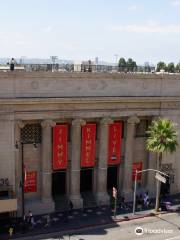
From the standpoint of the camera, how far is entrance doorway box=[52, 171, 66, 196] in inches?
1738

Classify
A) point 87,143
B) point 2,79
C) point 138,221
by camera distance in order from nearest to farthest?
point 2,79
point 138,221
point 87,143

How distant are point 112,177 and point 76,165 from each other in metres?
6.36

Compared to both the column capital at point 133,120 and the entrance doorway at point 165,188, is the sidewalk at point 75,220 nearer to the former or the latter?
the entrance doorway at point 165,188

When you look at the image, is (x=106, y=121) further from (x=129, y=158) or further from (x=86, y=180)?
(x=86, y=180)

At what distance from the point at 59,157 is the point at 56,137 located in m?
2.47

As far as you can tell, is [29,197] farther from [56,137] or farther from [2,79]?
[2,79]

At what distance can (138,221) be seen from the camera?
Answer: 1613 inches

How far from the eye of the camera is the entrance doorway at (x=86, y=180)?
45406 millimetres

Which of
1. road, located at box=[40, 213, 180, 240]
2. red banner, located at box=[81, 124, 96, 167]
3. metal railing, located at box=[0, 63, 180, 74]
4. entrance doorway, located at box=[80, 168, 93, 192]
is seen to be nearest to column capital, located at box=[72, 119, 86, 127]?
red banner, located at box=[81, 124, 96, 167]

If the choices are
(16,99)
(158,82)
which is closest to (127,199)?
(158,82)

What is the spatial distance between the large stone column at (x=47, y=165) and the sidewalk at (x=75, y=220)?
5.52ft

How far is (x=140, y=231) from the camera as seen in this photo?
1513 inches

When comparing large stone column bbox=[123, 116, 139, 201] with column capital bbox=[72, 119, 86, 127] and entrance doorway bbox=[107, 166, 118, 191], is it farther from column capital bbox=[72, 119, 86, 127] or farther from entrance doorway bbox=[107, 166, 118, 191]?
column capital bbox=[72, 119, 86, 127]

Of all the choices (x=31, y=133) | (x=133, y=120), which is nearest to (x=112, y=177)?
(x=133, y=120)
